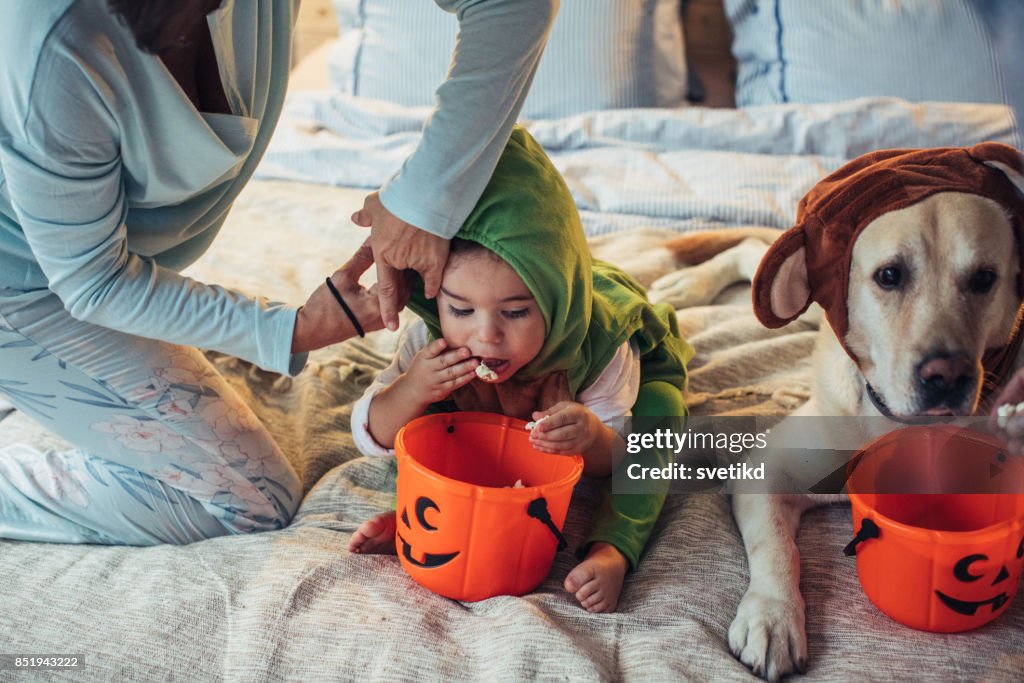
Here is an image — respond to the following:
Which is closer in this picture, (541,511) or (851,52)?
(541,511)

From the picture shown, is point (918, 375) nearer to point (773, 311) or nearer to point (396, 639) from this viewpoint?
point (773, 311)

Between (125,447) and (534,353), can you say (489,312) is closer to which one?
(534,353)

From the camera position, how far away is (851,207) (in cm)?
97

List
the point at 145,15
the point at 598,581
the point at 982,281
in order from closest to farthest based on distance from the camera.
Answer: the point at 145,15
the point at 982,281
the point at 598,581

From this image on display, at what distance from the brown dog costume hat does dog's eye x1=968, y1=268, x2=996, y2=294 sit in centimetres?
4

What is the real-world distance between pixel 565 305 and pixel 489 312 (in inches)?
3.6

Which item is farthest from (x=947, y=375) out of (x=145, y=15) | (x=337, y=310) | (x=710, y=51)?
(x=710, y=51)

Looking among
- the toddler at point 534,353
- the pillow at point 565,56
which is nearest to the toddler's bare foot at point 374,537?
the toddler at point 534,353

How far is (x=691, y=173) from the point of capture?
208cm

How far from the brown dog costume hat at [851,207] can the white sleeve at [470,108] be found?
0.34 m

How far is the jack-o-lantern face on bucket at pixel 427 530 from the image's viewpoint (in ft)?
3.28

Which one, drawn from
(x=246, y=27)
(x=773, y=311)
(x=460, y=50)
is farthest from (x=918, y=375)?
(x=246, y=27)

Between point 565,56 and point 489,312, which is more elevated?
point 565,56

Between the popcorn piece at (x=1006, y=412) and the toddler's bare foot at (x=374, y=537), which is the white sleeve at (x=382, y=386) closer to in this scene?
the toddler's bare foot at (x=374, y=537)
